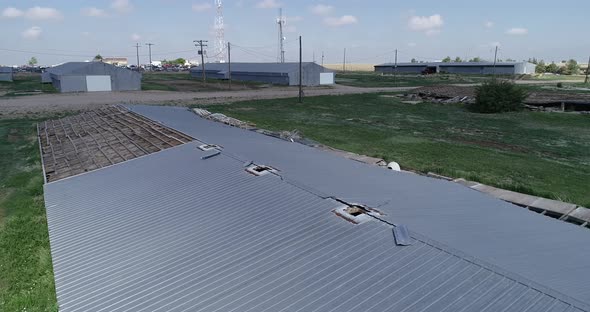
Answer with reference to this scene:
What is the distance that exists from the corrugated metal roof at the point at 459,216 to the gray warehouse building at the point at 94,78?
63590mm

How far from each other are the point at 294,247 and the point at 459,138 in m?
26.4

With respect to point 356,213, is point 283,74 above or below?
above

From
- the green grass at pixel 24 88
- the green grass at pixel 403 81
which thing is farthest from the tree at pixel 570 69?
the green grass at pixel 24 88

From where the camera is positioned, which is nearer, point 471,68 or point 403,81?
point 403,81

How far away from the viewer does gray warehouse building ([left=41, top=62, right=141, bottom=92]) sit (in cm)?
7131

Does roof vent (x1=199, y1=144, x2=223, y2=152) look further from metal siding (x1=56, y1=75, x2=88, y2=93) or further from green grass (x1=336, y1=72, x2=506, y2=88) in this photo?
green grass (x1=336, y1=72, x2=506, y2=88)

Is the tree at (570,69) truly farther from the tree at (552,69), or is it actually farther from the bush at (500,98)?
the bush at (500,98)

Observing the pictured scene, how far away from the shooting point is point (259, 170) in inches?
598

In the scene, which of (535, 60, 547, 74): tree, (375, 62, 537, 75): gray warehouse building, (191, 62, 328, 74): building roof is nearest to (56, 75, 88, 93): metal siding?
(191, 62, 328, 74): building roof

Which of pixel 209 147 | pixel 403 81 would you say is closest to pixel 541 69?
pixel 403 81

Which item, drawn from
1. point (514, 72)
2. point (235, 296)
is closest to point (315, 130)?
point (235, 296)

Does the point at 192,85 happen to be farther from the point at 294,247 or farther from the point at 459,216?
the point at 294,247

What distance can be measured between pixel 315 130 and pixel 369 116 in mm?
11364

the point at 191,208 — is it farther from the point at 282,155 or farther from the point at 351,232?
the point at 282,155
